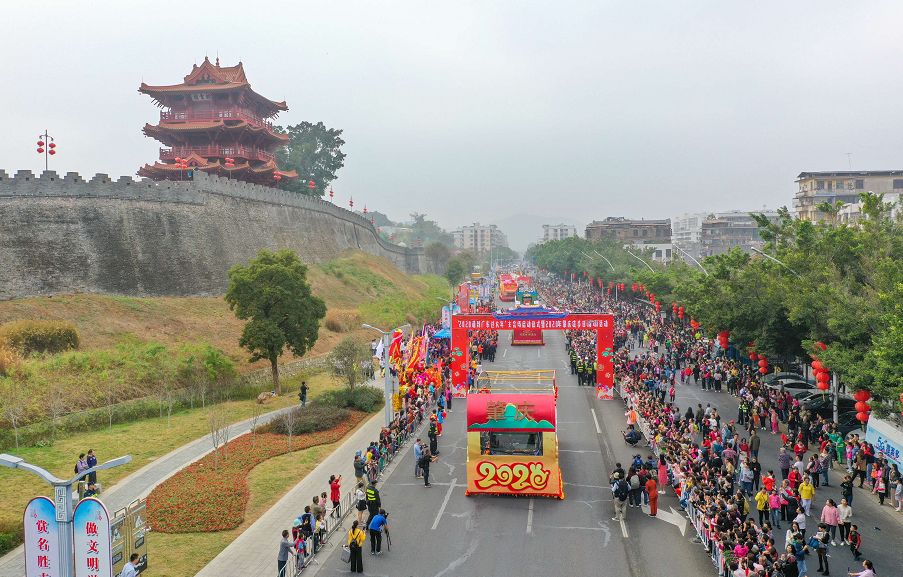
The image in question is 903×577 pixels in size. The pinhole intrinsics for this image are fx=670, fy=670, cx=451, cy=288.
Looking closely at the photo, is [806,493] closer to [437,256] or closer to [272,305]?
[272,305]

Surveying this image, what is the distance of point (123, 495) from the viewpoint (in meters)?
19.7

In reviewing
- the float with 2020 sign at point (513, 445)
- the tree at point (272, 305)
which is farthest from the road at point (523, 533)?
the tree at point (272, 305)

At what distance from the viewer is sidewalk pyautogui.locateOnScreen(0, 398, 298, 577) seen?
1526cm

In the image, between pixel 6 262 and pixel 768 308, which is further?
pixel 6 262

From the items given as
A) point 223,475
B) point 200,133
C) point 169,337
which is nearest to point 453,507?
point 223,475

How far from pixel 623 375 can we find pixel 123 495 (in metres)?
25.2

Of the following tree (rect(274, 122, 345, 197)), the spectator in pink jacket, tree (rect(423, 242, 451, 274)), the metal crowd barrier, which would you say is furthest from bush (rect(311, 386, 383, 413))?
tree (rect(423, 242, 451, 274))

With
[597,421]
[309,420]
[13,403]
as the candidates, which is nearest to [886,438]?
[597,421]

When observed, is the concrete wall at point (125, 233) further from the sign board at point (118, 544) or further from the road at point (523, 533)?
the sign board at point (118, 544)

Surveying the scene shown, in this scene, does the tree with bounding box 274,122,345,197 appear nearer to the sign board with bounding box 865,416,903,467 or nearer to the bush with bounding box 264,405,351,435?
the bush with bounding box 264,405,351,435

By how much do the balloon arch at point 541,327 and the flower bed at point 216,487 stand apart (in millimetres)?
10006

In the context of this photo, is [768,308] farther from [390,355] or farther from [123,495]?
[123,495]

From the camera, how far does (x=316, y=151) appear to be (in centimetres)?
8806

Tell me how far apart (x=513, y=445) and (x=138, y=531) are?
31.8 feet
